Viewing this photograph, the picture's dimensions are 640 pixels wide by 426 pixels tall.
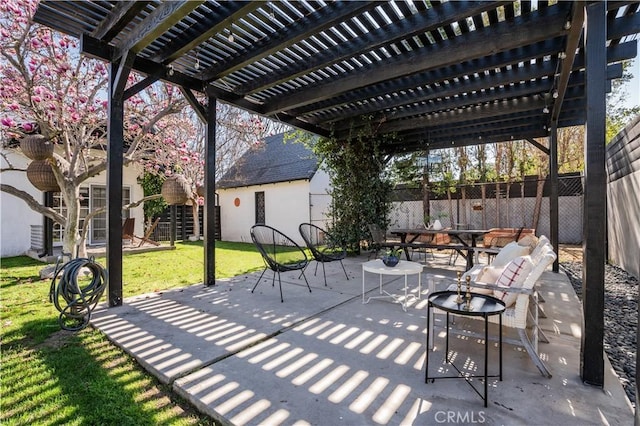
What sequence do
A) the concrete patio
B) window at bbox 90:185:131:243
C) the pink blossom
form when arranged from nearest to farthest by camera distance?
the concrete patio, the pink blossom, window at bbox 90:185:131:243

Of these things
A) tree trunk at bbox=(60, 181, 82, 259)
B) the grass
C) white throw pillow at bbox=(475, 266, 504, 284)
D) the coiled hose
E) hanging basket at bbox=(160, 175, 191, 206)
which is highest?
hanging basket at bbox=(160, 175, 191, 206)

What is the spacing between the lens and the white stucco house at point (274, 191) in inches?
462

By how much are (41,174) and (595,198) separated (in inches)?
301

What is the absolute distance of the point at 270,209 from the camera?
41.7ft

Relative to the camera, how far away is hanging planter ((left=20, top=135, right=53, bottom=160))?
15.8ft

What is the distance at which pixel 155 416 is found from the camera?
186 centimetres

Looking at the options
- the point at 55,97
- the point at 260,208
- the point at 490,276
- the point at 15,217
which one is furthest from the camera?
the point at 260,208

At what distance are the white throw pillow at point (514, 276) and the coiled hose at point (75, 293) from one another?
401 centimetres

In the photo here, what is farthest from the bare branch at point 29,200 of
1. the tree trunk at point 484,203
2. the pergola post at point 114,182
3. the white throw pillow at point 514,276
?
the tree trunk at point 484,203

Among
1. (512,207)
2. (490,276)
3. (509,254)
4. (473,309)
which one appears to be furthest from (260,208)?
(473,309)

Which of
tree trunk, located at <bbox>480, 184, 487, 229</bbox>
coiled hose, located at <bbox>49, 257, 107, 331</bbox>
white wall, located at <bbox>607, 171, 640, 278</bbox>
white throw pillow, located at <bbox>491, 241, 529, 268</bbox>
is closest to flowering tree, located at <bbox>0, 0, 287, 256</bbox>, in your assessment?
coiled hose, located at <bbox>49, 257, 107, 331</bbox>

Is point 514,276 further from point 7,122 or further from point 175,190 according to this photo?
point 7,122

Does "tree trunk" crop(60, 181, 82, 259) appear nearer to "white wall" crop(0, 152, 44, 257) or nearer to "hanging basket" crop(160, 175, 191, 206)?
"hanging basket" crop(160, 175, 191, 206)

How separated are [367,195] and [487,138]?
3.30 metres
